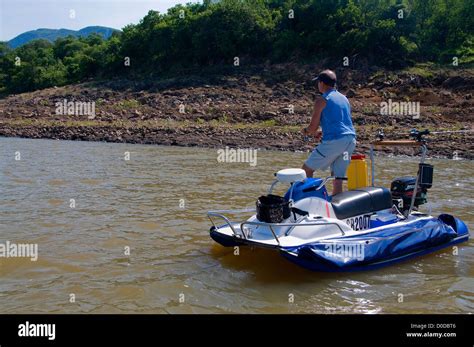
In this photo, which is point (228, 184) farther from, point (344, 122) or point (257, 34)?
point (257, 34)

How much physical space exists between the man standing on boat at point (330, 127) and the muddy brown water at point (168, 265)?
4.45 feet

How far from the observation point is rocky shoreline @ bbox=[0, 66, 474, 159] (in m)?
20.0

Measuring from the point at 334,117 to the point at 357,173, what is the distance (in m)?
0.84

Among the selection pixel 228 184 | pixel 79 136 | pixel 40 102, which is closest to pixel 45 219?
pixel 228 184

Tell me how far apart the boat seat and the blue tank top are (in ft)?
2.28

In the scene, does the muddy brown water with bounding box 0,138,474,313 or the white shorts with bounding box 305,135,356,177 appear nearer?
the muddy brown water with bounding box 0,138,474,313

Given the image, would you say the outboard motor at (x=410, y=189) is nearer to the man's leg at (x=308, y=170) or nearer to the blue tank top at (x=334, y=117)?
the blue tank top at (x=334, y=117)

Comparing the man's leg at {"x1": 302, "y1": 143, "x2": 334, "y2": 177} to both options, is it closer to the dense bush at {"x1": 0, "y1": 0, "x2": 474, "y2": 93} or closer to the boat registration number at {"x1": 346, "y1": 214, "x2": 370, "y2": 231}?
the boat registration number at {"x1": 346, "y1": 214, "x2": 370, "y2": 231}

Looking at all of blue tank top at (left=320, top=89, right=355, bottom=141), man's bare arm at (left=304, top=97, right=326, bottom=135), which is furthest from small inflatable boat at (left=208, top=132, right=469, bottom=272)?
man's bare arm at (left=304, top=97, right=326, bottom=135)

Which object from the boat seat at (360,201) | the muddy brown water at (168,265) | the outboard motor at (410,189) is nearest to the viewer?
the muddy brown water at (168,265)

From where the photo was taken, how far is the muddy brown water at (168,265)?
5.06 metres

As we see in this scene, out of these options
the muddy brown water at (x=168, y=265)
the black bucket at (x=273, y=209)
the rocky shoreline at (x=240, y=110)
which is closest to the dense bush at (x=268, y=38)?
the rocky shoreline at (x=240, y=110)

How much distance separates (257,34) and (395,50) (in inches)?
368

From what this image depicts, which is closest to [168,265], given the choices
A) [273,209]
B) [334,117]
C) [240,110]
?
[273,209]
